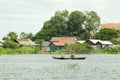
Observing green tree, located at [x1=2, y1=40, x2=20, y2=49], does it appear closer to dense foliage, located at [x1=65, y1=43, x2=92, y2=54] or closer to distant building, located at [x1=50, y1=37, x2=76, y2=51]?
dense foliage, located at [x1=65, y1=43, x2=92, y2=54]

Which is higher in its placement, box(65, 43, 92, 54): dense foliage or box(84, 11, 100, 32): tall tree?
box(84, 11, 100, 32): tall tree

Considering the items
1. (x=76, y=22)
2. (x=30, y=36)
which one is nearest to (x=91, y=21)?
(x=76, y=22)

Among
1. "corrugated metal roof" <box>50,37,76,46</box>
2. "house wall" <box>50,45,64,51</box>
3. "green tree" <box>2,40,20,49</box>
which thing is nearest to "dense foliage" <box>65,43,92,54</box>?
"house wall" <box>50,45,64,51</box>

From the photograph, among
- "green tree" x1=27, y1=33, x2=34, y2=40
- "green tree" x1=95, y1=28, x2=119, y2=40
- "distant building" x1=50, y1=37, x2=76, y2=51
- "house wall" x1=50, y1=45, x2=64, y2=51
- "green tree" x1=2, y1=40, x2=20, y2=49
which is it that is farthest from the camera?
"green tree" x1=27, y1=33, x2=34, y2=40

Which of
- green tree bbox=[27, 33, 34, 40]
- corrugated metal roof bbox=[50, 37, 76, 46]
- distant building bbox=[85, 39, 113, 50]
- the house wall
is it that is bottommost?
the house wall

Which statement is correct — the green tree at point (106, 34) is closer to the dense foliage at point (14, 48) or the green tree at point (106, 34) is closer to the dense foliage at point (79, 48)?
the dense foliage at point (79, 48)

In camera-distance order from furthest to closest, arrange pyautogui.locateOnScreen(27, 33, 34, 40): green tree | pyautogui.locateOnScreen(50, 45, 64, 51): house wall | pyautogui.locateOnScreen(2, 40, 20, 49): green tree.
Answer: pyautogui.locateOnScreen(27, 33, 34, 40): green tree < pyautogui.locateOnScreen(50, 45, 64, 51): house wall < pyautogui.locateOnScreen(2, 40, 20, 49): green tree

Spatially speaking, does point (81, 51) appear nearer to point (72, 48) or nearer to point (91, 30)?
point (72, 48)

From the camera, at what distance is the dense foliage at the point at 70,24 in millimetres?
123125

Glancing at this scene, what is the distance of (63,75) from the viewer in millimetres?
40469

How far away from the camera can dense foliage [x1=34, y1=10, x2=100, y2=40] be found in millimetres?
123125

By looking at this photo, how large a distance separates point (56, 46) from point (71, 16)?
1113 centimetres

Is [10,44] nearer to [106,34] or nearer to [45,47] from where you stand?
[45,47]

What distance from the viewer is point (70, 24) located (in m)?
124
